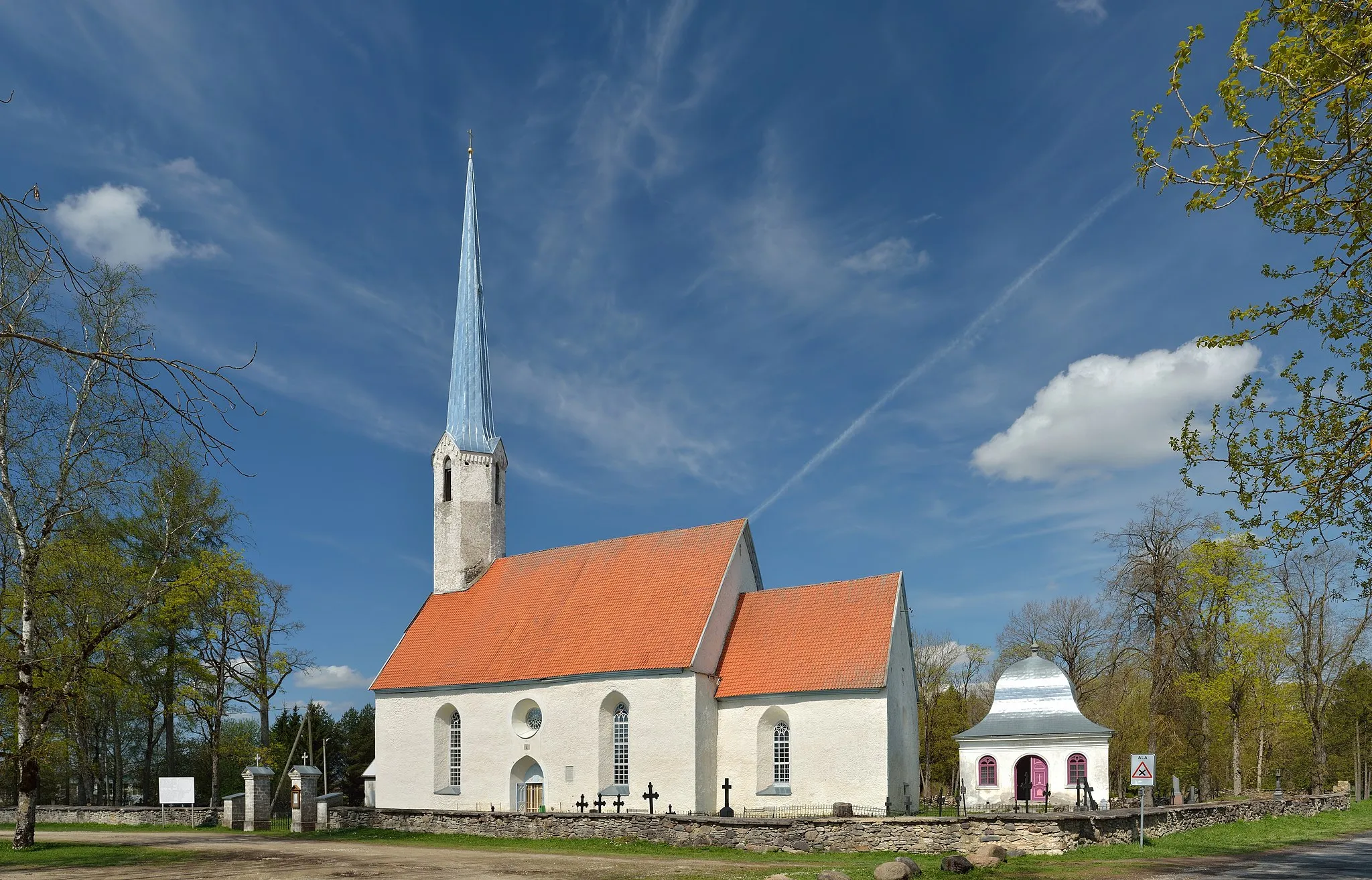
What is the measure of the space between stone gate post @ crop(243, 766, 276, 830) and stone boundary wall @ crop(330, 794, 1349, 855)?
5.49 metres

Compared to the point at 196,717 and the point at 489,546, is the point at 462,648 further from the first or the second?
the point at 196,717

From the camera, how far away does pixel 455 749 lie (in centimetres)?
3609

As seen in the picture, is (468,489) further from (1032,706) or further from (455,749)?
(1032,706)

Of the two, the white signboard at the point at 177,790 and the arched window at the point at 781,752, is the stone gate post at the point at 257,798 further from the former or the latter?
the arched window at the point at 781,752

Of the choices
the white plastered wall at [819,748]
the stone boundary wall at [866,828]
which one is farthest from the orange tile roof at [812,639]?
the stone boundary wall at [866,828]

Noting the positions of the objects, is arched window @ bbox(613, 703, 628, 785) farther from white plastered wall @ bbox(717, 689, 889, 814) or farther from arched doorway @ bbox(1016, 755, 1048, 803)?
arched doorway @ bbox(1016, 755, 1048, 803)

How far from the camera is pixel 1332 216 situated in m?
9.12

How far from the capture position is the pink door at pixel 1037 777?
2927 centimetres

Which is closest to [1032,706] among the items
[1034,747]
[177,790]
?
[1034,747]

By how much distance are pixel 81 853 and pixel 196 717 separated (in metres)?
15.4

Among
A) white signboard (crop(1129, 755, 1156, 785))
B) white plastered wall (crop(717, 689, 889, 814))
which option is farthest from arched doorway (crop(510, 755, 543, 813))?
white signboard (crop(1129, 755, 1156, 785))

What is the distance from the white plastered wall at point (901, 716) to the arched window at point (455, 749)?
15883 millimetres

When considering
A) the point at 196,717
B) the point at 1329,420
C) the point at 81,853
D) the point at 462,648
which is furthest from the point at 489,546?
the point at 1329,420

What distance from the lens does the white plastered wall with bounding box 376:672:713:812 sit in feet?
98.2
